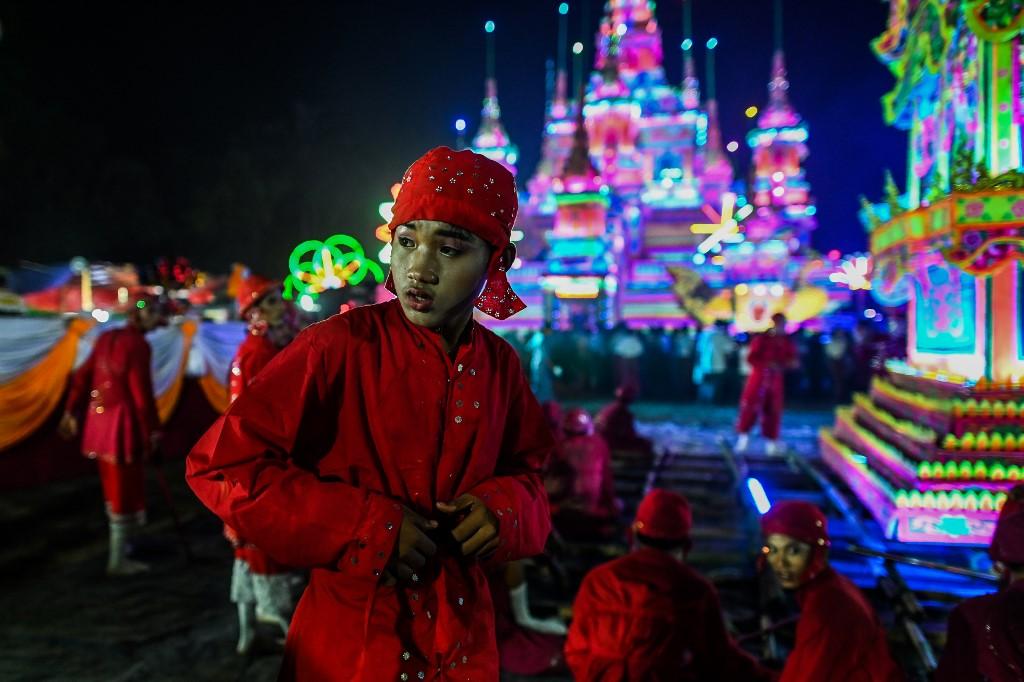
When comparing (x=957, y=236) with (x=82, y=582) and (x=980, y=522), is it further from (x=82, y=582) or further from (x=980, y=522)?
(x=82, y=582)

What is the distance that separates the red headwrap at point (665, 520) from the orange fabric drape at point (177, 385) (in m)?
8.14

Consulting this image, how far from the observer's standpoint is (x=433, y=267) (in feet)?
5.19

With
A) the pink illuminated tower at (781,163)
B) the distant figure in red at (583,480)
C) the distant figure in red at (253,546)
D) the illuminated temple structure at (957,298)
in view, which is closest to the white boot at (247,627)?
the distant figure in red at (253,546)

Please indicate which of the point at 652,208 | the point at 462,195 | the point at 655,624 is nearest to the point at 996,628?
the point at 655,624

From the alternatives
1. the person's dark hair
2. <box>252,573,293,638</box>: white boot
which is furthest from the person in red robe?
<box>252,573,293,638</box>: white boot

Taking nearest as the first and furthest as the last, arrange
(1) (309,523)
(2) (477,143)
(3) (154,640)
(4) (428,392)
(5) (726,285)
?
1. (1) (309,523)
2. (4) (428,392)
3. (3) (154,640)
4. (5) (726,285)
5. (2) (477,143)

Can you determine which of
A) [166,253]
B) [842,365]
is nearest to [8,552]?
[842,365]

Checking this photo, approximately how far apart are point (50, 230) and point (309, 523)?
83.3ft

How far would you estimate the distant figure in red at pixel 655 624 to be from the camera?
2811 millimetres

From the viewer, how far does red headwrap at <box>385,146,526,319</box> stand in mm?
1550

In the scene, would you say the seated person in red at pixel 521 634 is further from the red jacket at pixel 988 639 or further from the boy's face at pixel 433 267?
the boy's face at pixel 433 267

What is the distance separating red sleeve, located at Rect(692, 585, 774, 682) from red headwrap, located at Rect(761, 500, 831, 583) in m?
0.48

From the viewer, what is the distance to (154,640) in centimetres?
418

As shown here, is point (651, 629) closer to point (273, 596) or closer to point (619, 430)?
point (273, 596)
